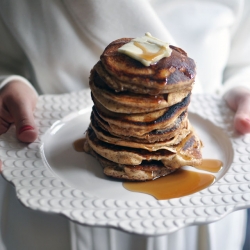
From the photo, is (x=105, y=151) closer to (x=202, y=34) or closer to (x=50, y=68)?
(x=50, y=68)

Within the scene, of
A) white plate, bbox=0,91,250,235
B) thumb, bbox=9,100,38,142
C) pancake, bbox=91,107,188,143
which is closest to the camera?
white plate, bbox=0,91,250,235

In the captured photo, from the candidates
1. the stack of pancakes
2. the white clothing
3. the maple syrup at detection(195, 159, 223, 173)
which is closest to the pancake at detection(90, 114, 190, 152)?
Answer: the stack of pancakes

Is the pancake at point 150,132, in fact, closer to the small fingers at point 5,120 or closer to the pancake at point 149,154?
the pancake at point 149,154

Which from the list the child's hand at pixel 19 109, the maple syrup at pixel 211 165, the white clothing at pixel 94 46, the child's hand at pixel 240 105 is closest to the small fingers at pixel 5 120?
the child's hand at pixel 19 109

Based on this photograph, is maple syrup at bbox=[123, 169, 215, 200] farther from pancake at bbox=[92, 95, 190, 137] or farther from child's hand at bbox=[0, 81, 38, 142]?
child's hand at bbox=[0, 81, 38, 142]

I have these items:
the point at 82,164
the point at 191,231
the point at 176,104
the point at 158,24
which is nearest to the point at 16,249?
the point at 82,164

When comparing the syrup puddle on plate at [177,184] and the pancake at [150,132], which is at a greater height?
the pancake at [150,132]
